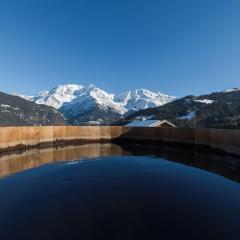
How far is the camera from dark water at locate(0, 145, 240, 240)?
356 inches

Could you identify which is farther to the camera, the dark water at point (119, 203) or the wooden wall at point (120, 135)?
the wooden wall at point (120, 135)

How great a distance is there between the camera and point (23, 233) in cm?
893

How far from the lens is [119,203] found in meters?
11.6

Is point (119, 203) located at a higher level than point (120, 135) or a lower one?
lower

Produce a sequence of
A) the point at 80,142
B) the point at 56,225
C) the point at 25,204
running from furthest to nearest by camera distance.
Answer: the point at 80,142 < the point at 25,204 < the point at 56,225

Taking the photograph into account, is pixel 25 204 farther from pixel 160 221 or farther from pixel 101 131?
pixel 101 131

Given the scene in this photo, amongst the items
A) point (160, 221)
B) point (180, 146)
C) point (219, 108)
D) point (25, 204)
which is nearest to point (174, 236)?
point (160, 221)

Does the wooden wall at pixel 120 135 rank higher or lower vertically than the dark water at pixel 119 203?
higher

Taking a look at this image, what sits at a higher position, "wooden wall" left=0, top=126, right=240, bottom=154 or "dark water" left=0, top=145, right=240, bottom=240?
"wooden wall" left=0, top=126, right=240, bottom=154

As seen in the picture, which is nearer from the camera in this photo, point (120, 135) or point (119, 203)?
point (119, 203)

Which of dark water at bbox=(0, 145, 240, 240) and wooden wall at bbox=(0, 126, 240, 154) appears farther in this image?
wooden wall at bbox=(0, 126, 240, 154)

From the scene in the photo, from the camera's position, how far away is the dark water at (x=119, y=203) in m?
9.04

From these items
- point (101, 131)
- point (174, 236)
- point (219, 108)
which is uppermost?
point (219, 108)

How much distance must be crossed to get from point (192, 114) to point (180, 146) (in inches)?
6258
